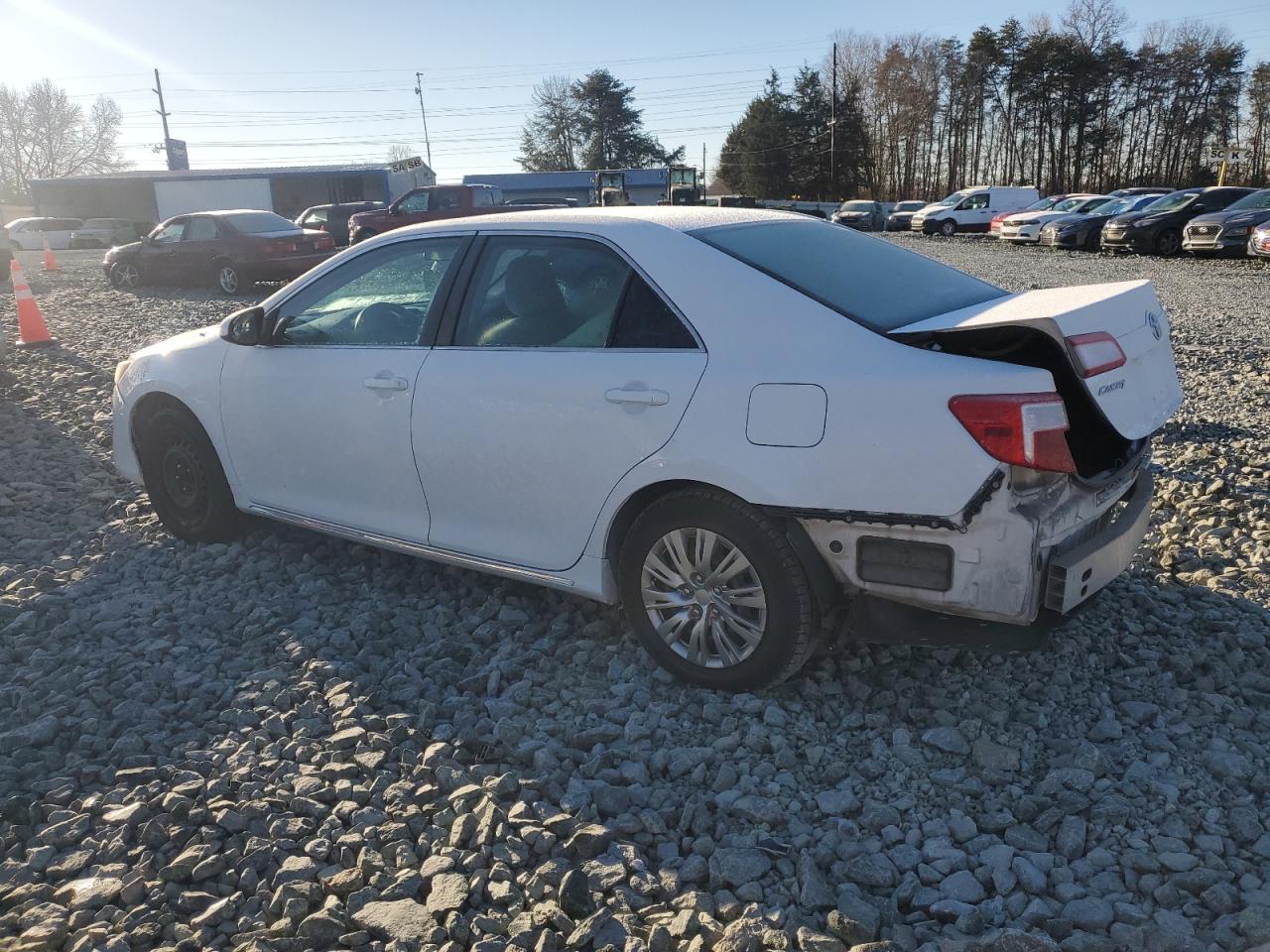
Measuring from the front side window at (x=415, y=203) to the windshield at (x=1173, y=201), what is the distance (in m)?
18.5

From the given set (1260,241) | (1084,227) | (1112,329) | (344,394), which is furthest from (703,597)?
(1084,227)

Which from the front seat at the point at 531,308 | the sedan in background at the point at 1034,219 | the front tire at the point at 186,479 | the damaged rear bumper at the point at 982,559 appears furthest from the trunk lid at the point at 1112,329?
the sedan in background at the point at 1034,219

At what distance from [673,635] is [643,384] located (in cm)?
88

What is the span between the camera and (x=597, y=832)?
2.77m

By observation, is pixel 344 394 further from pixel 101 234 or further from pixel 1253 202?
pixel 101 234

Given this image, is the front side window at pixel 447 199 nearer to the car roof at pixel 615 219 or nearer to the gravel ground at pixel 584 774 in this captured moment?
the gravel ground at pixel 584 774

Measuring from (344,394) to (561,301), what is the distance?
1.09 metres

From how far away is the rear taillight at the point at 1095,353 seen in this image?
294 centimetres

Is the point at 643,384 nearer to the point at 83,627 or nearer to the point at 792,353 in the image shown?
the point at 792,353

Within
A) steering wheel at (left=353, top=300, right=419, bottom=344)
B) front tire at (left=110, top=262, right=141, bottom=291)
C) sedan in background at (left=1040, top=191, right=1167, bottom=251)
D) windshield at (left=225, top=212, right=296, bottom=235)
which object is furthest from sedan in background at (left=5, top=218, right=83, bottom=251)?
steering wheel at (left=353, top=300, right=419, bottom=344)

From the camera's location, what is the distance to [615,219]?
3.72 meters

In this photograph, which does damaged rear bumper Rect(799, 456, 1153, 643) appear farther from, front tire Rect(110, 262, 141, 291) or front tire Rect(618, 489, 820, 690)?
front tire Rect(110, 262, 141, 291)

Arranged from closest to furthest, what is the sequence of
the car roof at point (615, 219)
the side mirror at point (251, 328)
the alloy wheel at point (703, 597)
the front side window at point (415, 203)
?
1. the alloy wheel at point (703, 597)
2. the car roof at point (615, 219)
3. the side mirror at point (251, 328)
4. the front side window at point (415, 203)

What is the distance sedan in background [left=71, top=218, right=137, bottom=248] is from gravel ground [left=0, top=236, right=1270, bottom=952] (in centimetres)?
4533
